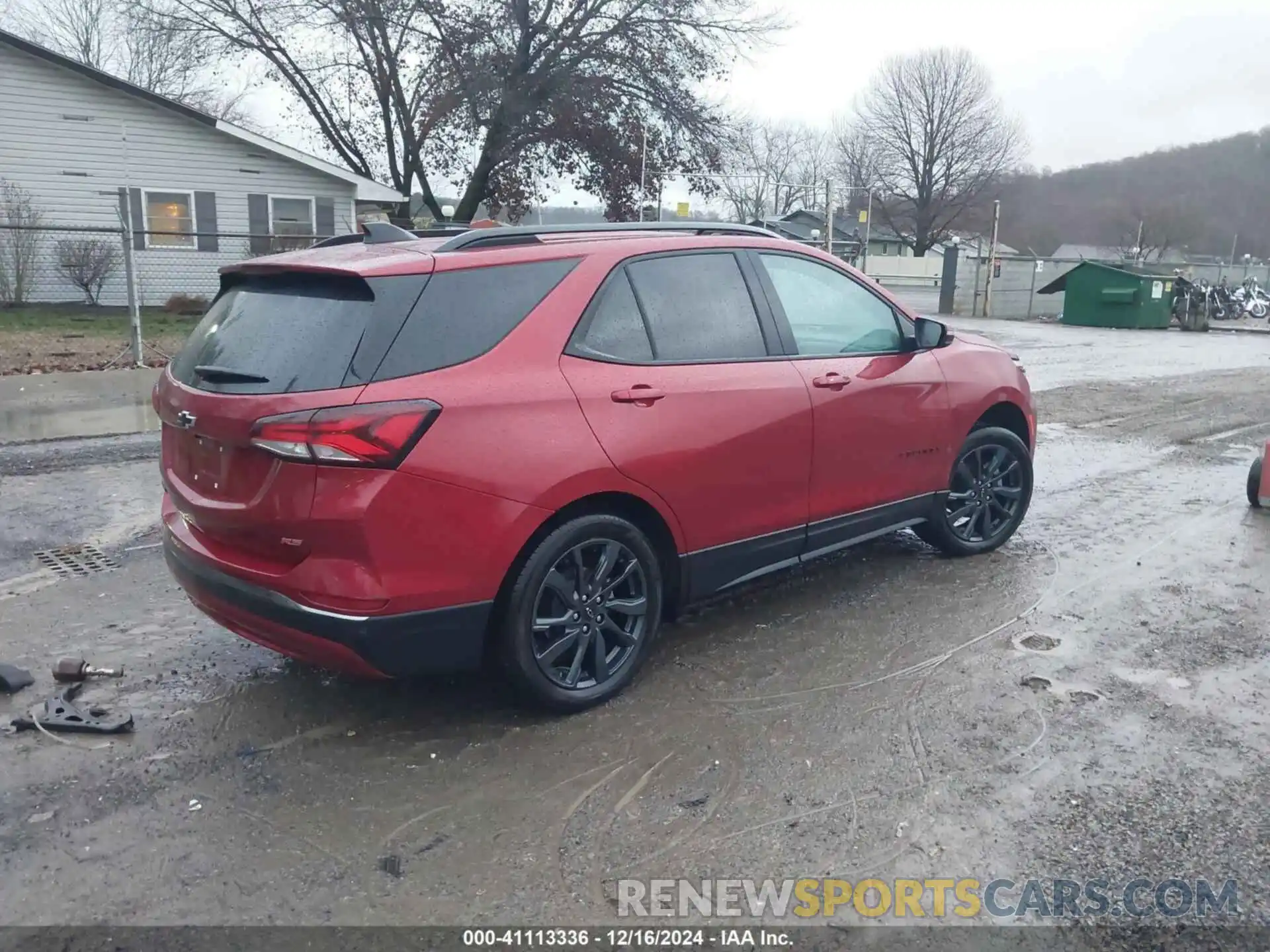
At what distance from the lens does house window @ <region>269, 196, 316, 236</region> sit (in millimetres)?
21234

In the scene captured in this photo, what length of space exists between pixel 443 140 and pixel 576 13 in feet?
15.0

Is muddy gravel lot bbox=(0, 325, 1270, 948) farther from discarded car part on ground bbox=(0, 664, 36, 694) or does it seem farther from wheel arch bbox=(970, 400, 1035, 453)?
wheel arch bbox=(970, 400, 1035, 453)

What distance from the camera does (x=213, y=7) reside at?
23312mm

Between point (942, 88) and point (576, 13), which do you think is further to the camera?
point (942, 88)

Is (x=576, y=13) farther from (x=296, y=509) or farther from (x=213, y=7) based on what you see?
(x=296, y=509)

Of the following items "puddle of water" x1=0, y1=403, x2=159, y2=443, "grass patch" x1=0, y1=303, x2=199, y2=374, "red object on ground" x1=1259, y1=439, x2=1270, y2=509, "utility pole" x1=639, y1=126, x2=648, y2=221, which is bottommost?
"puddle of water" x1=0, y1=403, x2=159, y2=443

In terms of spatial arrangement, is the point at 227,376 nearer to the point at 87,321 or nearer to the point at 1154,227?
the point at 87,321

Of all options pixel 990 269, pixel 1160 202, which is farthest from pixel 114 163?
pixel 1160 202

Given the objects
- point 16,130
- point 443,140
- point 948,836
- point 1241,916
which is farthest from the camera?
point 443,140

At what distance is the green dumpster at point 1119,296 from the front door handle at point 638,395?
1029 inches

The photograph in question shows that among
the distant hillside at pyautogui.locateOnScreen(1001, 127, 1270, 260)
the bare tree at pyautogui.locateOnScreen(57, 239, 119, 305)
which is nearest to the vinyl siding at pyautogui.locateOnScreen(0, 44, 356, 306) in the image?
the bare tree at pyautogui.locateOnScreen(57, 239, 119, 305)

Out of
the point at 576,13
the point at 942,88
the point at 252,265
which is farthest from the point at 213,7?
the point at 942,88

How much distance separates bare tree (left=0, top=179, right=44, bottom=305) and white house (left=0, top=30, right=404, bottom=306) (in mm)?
162

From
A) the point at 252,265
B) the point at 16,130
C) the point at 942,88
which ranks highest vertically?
the point at 942,88
